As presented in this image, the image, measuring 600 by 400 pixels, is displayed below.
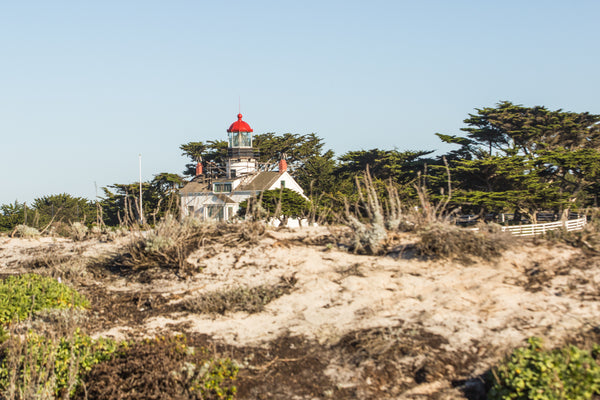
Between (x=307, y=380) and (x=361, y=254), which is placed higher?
(x=361, y=254)

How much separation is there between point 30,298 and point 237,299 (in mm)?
3340

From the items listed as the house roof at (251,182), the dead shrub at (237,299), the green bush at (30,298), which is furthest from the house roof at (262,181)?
the dead shrub at (237,299)

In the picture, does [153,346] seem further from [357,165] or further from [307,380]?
[357,165]

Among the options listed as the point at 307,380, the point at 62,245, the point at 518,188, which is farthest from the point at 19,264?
the point at 518,188

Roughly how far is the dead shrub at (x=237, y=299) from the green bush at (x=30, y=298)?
1939 mm

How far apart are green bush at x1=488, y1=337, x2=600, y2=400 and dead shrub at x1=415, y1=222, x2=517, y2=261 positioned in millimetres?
3729

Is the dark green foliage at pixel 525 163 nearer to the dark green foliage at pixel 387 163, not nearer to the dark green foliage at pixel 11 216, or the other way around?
the dark green foliage at pixel 387 163

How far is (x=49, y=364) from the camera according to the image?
21.7 feet

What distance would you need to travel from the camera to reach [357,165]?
53469 millimetres

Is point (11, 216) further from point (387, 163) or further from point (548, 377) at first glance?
point (548, 377)

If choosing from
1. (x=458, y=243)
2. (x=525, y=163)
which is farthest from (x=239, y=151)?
(x=458, y=243)

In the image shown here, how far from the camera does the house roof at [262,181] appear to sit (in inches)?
2104

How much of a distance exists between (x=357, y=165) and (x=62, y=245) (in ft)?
133

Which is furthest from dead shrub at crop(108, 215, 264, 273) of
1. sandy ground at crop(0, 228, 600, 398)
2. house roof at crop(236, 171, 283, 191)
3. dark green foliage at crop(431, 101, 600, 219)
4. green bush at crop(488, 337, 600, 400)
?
house roof at crop(236, 171, 283, 191)
